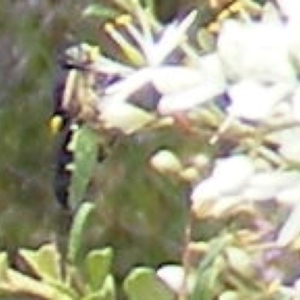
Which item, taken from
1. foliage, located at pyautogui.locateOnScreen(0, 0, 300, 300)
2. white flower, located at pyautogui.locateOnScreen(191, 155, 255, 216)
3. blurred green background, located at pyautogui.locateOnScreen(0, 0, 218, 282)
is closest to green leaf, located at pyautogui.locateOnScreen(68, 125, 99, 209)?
foliage, located at pyautogui.locateOnScreen(0, 0, 300, 300)

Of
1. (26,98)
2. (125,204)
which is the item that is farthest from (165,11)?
(26,98)

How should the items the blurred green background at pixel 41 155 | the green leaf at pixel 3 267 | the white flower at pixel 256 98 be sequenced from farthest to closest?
the blurred green background at pixel 41 155 → the green leaf at pixel 3 267 → the white flower at pixel 256 98

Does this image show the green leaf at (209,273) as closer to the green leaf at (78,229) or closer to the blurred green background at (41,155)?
the green leaf at (78,229)

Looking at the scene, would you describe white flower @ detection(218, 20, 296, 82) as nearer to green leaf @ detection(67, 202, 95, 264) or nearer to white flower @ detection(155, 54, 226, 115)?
white flower @ detection(155, 54, 226, 115)

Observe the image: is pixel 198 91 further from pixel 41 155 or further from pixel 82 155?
pixel 41 155

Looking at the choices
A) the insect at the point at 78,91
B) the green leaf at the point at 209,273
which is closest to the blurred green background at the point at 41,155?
the insect at the point at 78,91

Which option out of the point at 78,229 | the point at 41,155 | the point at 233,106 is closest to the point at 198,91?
the point at 233,106
